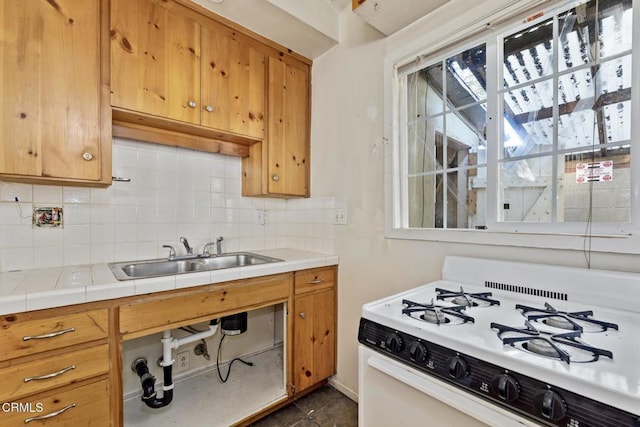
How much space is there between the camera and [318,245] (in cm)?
215

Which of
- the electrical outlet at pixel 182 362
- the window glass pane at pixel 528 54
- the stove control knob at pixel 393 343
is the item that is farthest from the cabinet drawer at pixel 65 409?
the window glass pane at pixel 528 54

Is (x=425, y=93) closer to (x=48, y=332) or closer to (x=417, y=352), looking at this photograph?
(x=417, y=352)

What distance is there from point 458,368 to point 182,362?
6.15ft

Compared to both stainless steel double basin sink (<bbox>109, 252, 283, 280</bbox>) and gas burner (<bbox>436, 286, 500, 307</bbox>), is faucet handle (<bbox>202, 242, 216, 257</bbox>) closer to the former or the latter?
stainless steel double basin sink (<bbox>109, 252, 283, 280</bbox>)

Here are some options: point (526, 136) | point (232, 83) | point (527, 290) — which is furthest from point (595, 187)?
point (232, 83)

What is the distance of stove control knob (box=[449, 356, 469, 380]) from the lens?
74 cm

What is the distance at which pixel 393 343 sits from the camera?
2.94 feet

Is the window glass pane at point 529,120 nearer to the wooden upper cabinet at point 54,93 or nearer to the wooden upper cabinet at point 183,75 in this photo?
the wooden upper cabinet at point 183,75

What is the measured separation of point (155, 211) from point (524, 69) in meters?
2.13

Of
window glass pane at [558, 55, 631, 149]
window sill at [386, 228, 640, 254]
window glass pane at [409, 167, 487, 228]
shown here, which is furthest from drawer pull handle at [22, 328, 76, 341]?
window glass pane at [558, 55, 631, 149]

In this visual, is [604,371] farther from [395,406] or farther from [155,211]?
[155,211]

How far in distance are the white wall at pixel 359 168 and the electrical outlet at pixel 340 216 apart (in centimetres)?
4

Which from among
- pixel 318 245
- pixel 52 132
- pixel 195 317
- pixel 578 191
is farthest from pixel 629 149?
pixel 52 132

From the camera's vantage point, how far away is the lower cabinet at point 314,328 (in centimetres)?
177
